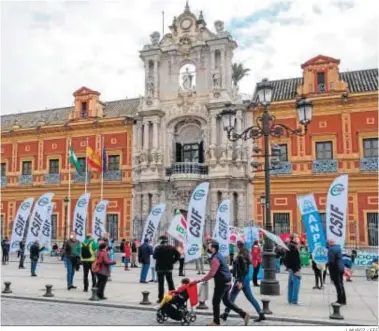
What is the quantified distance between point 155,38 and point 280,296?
21357 millimetres

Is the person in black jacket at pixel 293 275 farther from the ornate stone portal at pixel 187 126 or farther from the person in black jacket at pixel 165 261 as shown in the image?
the ornate stone portal at pixel 187 126

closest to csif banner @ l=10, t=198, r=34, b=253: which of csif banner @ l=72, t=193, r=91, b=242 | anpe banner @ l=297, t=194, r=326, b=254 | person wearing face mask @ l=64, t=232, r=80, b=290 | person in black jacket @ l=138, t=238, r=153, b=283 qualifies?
csif banner @ l=72, t=193, r=91, b=242

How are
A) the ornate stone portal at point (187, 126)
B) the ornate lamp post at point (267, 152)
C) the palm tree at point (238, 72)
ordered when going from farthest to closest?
the palm tree at point (238, 72) < the ornate stone portal at point (187, 126) < the ornate lamp post at point (267, 152)

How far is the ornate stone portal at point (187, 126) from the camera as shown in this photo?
26.4 meters

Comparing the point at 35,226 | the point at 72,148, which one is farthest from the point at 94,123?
the point at 35,226

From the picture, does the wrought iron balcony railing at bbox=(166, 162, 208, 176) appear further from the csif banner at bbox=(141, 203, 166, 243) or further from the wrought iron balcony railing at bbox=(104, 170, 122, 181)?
the csif banner at bbox=(141, 203, 166, 243)

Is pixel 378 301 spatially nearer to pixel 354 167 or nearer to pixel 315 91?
pixel 354 167

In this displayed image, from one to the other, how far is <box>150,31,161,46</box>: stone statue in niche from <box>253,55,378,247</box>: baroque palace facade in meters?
8.63

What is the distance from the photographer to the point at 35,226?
18234 millimetres

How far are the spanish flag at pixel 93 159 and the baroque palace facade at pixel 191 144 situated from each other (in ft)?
5.10

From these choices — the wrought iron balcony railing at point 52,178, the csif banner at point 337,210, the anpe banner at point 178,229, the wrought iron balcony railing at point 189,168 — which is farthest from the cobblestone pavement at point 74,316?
the wrought iron balcony railing at point 52,178

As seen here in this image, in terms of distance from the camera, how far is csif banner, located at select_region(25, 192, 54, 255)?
18.1 metres

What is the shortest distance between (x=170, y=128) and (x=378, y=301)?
1939 centimetres

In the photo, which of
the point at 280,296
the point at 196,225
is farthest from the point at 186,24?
the point at 280,296
